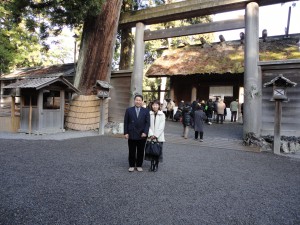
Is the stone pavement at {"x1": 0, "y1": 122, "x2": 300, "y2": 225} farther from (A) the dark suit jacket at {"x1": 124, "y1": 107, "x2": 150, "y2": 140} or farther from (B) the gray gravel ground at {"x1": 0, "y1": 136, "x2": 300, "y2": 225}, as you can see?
(A) the dark suit jacket at {"x1": 124, "y1": 107, "x2": 150, "y2": 140}

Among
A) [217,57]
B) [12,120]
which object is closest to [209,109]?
[217,57]

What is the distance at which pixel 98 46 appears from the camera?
10.6 m

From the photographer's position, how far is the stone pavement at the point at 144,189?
2.83 metres

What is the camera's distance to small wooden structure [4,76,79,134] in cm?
929

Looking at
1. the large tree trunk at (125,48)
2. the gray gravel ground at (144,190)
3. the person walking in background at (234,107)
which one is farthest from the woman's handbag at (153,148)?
the person walking in background at (234,107)

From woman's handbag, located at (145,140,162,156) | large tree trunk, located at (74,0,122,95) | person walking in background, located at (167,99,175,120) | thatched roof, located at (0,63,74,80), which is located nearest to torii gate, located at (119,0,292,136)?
large tree trunk, located at (74,0,122,95)

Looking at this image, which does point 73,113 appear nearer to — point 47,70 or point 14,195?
point 14,195

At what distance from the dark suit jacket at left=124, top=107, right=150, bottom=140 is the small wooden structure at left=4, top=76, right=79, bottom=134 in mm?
5530

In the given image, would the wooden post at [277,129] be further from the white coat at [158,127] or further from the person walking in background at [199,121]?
the white coat at [158,127]

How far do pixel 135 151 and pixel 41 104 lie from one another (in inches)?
238

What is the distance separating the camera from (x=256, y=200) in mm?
3484

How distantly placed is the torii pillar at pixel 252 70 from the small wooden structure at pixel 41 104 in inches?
277

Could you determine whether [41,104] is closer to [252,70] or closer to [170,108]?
[252,70]

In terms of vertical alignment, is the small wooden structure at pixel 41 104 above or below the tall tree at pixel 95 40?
below
